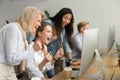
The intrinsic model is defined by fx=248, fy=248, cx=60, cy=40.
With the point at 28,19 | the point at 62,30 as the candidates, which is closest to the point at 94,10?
the point at 62,30

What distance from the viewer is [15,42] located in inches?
75.4

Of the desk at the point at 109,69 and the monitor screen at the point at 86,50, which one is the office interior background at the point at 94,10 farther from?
the monitor screen at the point at 86,50

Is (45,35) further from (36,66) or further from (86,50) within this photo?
(86,50)

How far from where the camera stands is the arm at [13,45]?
191cm

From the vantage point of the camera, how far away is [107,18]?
480 cm

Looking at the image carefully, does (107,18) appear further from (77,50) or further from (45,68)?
(45,68)

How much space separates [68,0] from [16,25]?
3.09 meters

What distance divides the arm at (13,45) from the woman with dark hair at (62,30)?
41.7 inches

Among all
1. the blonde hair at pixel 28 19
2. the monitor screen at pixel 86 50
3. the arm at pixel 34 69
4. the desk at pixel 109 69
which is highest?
Result: the blonde hair at pixel 28 19

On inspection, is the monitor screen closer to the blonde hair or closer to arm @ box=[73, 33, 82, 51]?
the blonde hair

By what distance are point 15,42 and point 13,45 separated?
0.03 meters

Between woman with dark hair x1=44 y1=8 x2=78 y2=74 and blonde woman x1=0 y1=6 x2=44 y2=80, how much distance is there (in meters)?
0.96

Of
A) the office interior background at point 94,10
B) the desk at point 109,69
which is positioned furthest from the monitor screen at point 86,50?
the office interior background at point 94,10

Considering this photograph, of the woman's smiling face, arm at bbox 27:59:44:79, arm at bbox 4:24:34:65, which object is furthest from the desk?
arm at bbox 4:24:34:65
